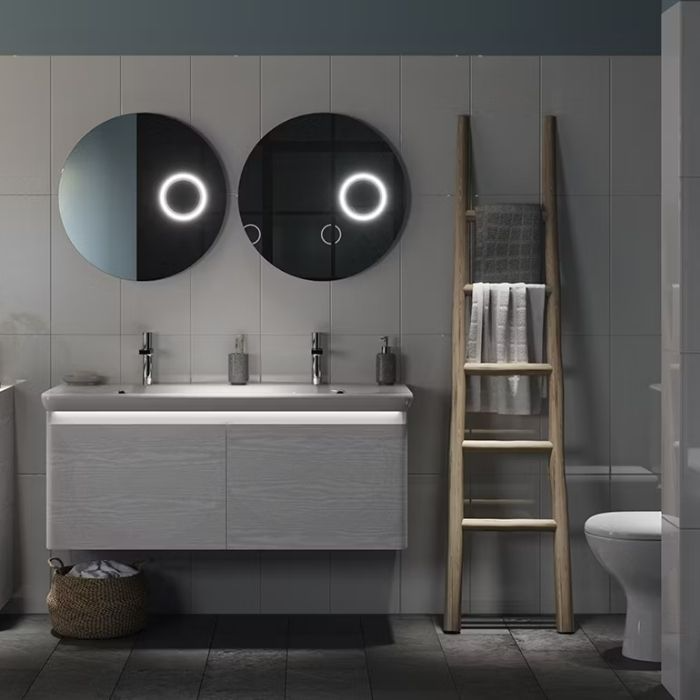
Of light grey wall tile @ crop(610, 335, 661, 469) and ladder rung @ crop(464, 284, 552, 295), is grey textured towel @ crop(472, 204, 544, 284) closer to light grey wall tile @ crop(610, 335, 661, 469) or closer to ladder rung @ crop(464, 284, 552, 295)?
ladder rung @ crop(464, 284, 552, 295)

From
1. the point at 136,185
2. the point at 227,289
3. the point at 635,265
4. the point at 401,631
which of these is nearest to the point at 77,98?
the point at 136,185

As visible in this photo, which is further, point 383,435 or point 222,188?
point 222,188

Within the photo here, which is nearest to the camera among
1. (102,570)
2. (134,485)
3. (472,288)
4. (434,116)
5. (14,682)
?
(14,682)

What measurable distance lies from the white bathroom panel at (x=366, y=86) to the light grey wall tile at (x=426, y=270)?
386 mm

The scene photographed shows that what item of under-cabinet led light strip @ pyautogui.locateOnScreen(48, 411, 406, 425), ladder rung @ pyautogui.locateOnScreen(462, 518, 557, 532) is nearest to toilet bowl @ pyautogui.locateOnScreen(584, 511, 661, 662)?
ladder rung @ pyautogui.locateOnScreen(462, 518, 557, 532)

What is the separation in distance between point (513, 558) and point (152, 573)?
1.42 m

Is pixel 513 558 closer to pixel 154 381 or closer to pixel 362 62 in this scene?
pixel 154 381

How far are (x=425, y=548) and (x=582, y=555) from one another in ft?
2.04

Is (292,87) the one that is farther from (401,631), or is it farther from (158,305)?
(401,631)

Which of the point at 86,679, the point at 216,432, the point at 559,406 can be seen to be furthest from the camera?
the point at 559,406

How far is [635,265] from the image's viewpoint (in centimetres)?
472

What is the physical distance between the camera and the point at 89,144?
460 centimetres

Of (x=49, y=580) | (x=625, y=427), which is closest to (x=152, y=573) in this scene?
(x=49, y=580)

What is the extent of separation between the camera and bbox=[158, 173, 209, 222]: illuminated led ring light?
15.1 feet
